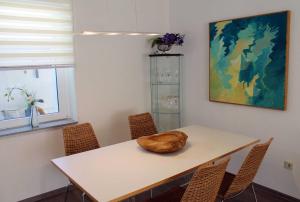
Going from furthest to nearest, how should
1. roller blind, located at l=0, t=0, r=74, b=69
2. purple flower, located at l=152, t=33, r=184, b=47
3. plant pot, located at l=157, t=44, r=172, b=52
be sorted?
plant pot, located at l=157, t=44, r=172, b=52, purple flower, located at l=152, t=33, r=184, b=47, roller blind, located at l=0, t=0, r=74, b=69

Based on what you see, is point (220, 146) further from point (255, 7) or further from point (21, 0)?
point (21, 0)

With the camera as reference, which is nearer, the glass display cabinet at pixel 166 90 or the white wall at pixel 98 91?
the white wall at pixel 98 91

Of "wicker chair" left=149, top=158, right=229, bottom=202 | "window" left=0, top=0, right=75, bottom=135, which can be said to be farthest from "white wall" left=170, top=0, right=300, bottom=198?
"window" left=0, top=0, right=75, bottom=135

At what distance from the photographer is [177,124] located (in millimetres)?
3943

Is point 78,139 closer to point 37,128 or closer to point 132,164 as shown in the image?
point 37,128

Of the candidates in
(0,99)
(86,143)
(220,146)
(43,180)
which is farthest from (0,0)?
(220,146)

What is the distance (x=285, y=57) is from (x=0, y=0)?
110 inches

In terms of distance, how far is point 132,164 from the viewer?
2.14 metres

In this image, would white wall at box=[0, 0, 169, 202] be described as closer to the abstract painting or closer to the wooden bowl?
the abstract painting

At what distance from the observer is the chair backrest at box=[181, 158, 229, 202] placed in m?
1.73

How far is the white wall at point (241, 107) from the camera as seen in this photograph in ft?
Answer: 9.06

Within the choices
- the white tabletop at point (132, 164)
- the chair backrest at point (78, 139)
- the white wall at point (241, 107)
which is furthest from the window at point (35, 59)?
the white wall at point (241, 107)

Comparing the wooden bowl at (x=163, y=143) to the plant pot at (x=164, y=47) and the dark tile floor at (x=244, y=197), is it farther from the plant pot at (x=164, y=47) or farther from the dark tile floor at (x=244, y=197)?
the plant pot at (x=164, y=47)

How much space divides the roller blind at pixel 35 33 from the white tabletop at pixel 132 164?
117 cm
